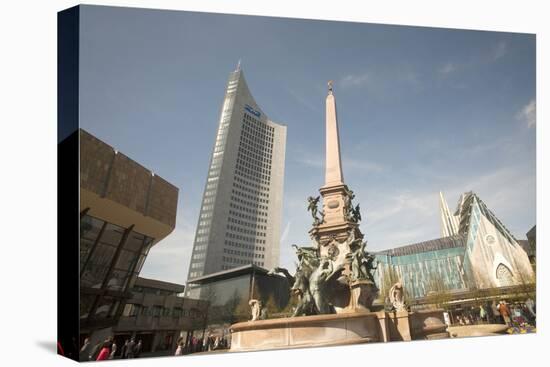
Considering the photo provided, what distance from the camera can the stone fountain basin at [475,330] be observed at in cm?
1445

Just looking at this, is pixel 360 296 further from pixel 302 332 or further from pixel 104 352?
pixel 104 352

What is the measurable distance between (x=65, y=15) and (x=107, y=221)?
677cm

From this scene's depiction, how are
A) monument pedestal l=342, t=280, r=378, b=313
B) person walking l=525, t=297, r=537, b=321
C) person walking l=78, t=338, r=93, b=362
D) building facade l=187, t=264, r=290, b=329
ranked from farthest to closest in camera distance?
building facade l=187, t=264, r=290, b=329 → person walking l=525, t=297, r=537, b=321 → monument pedestal l=342, t=280, r=378, b=313 → person walking l=78, t=338, r=93, b=362

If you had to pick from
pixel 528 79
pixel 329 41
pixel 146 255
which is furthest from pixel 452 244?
pixel 146 255

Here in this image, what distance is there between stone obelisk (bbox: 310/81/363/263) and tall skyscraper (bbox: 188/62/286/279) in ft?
74.4

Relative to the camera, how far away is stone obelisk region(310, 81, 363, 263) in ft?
54.6

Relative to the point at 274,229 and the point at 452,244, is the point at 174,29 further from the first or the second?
the point at 274,229

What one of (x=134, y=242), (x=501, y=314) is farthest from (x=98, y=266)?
(x=501, y=314)

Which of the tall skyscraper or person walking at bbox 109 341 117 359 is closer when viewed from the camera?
person walking at bbox 109 341 117 359

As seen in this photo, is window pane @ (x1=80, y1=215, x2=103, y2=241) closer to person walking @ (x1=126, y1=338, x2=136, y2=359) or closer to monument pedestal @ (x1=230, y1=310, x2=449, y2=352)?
person walking @ (x1=126, y1=338, x2=136, y2=359)

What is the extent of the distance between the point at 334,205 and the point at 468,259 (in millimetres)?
11054

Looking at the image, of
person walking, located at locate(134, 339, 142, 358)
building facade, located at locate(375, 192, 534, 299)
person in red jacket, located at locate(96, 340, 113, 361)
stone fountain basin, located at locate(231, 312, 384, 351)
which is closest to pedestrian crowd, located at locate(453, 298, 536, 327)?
building facade, located at locate(375, 192, 534, 299)

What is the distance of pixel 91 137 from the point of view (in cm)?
1168

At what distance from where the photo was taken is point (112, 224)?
1372 cm
